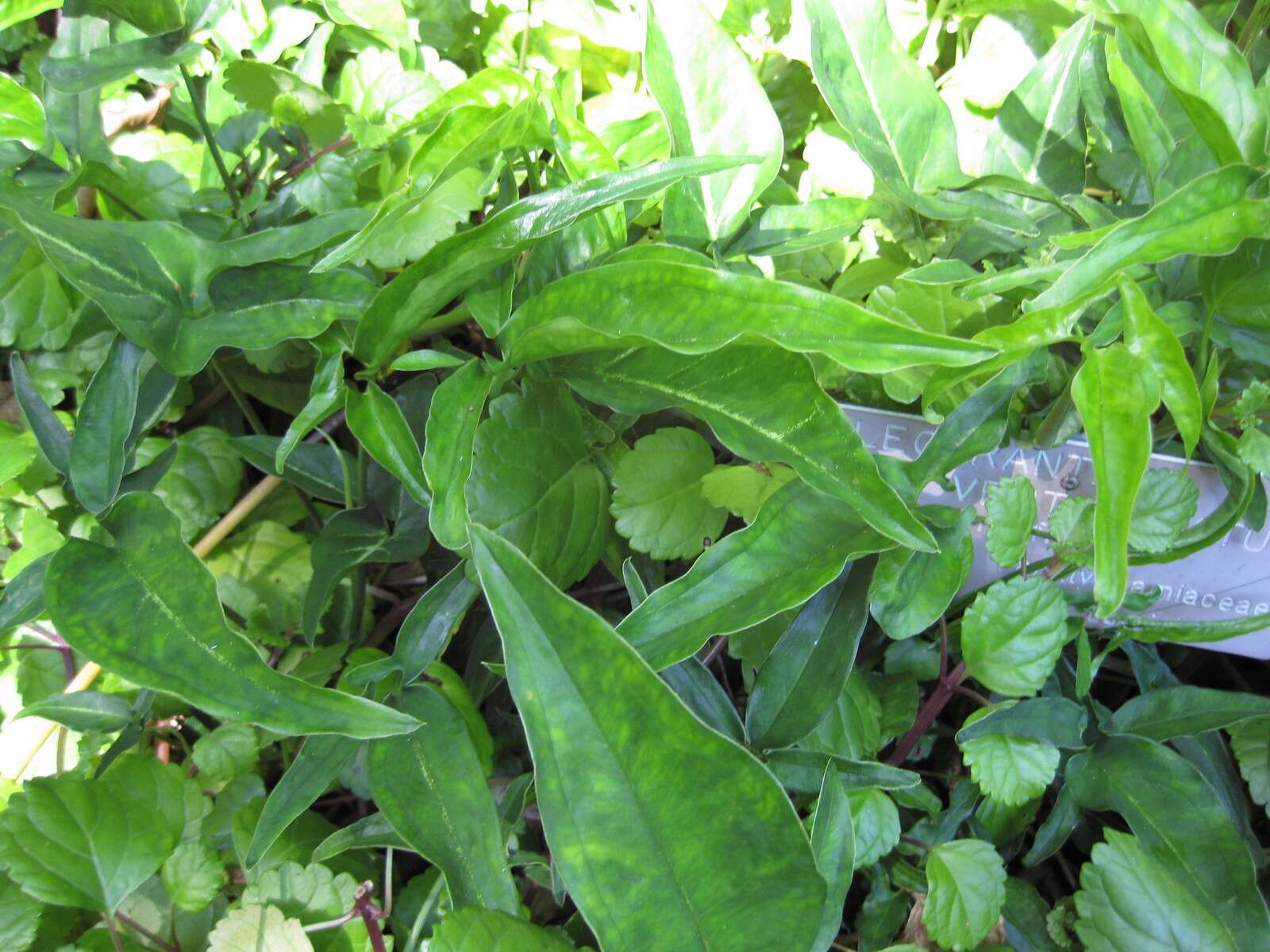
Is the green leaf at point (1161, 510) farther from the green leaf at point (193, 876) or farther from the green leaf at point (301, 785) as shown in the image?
the green leaf at point (193, 876)

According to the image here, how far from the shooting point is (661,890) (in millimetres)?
460

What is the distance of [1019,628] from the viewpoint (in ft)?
2.01

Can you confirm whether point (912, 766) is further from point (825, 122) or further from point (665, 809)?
point (825, 122)

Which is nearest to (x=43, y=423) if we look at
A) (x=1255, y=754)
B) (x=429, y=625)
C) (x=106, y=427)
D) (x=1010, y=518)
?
(x=106, y=427)

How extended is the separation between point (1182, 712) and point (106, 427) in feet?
2.60

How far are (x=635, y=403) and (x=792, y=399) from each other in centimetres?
11

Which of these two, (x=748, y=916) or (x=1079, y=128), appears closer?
(x=748, y=916)

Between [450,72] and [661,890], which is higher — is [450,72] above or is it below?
above

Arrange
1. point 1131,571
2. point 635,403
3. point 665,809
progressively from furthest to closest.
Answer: point 1131,571 → point 635,403 → point 665,809

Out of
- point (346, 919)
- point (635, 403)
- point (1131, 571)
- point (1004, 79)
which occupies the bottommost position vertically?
point (346, 919)

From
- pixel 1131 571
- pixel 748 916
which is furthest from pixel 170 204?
pixel 1131 571

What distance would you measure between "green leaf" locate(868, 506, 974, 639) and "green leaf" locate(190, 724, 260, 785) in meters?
0.47

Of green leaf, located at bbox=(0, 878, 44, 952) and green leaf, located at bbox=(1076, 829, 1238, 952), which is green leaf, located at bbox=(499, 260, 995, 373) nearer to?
green leaf, located at bbox=(1076, 829, 1238, 952)

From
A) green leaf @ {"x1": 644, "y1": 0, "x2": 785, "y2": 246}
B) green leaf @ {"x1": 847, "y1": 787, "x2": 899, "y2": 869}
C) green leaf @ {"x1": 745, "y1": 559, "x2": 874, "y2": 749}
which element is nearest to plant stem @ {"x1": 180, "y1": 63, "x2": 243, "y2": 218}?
green leaf @ {"x1": 644, "y1": 0, "x2": 785, "y2": 246}
